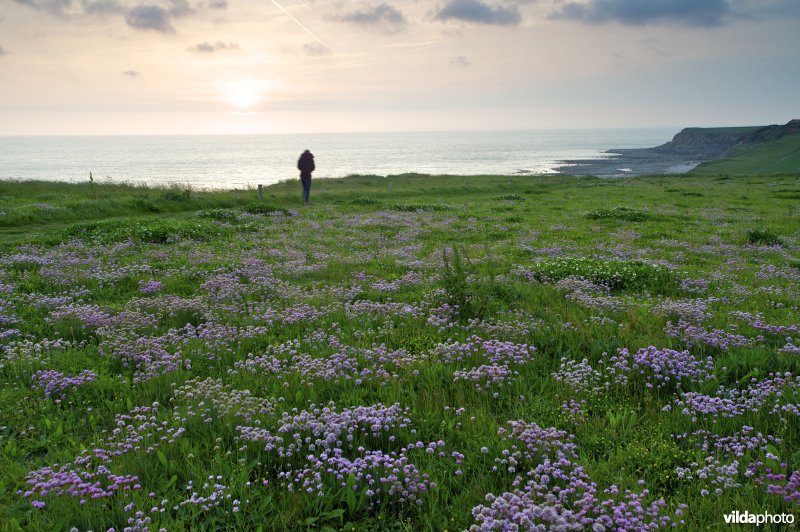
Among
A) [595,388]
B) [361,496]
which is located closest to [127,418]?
[361,496]

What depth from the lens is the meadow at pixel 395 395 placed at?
4340mm

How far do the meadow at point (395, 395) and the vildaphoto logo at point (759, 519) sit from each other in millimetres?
53

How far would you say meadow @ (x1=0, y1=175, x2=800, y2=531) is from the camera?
4340mm

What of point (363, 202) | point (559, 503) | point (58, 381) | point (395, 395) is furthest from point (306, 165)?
point (559, 503)

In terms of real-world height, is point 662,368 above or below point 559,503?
above

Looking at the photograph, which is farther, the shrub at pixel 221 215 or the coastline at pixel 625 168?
the coastline at pixel 625 168

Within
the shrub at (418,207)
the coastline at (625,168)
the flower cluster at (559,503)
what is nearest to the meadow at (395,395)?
the flower cluster at (559,503)

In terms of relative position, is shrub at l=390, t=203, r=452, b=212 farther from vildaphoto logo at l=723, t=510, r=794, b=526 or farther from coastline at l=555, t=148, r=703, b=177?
coastline at l=555, t=148, r=703, b=177

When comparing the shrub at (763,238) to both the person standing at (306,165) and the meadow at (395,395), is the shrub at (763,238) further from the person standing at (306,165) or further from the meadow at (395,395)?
the person standing at (306,165)

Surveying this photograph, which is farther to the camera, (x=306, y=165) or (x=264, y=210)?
(x=306, y=165)

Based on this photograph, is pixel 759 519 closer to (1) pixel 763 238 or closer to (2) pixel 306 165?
(1) pixel 763 238

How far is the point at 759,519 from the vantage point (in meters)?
3.92

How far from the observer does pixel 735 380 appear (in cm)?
667

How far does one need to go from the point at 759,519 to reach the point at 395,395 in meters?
3.95
